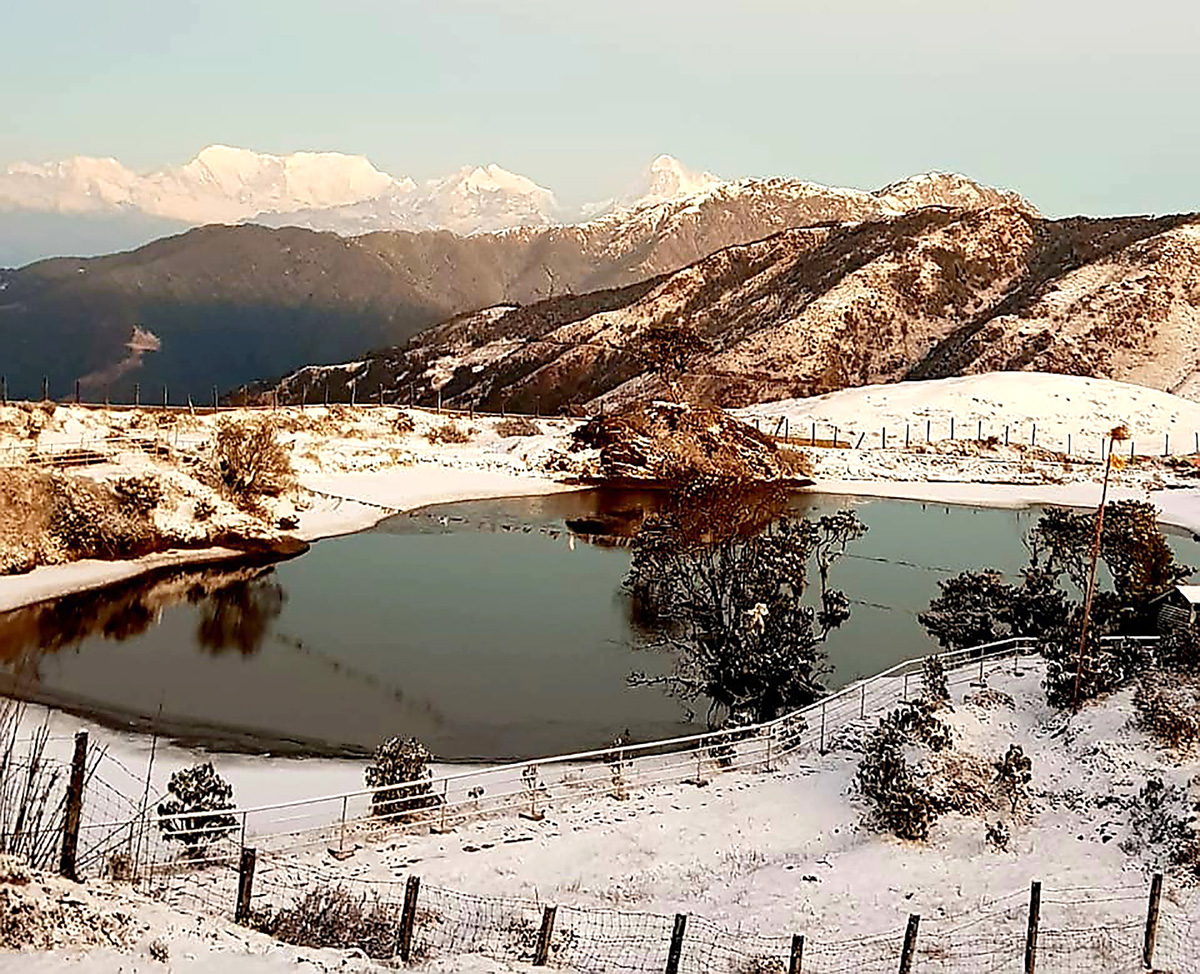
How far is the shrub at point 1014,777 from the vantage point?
1847 centimetres

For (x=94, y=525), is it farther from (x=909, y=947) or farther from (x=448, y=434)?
(x=909, y=947)

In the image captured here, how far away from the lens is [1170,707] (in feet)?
66.1

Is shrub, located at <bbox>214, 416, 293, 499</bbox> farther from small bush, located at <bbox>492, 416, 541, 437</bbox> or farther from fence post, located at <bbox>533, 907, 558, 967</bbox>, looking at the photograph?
fence post, located at <bbox>533, 907, 558, 967</bbox>

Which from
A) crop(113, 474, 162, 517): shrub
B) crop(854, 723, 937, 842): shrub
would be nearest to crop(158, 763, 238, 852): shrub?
crop(854, 723, 937, 842): shrub

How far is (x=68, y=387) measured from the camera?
15138 centimetres

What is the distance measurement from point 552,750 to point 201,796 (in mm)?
8271

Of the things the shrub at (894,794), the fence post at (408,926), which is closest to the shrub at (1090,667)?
the shrub at (894,794)

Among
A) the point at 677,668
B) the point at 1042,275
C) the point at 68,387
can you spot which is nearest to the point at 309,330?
the point at 68,387

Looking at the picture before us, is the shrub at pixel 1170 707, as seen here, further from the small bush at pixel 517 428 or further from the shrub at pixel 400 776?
the small bush at pixel 517 428

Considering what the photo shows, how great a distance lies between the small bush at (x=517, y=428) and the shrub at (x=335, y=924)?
197 feet

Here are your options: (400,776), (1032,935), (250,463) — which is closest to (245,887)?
(400,776)

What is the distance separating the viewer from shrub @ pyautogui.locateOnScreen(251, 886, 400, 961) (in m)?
10.6

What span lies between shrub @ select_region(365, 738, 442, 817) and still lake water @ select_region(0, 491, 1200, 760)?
381cm

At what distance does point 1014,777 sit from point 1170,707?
3.95 m
